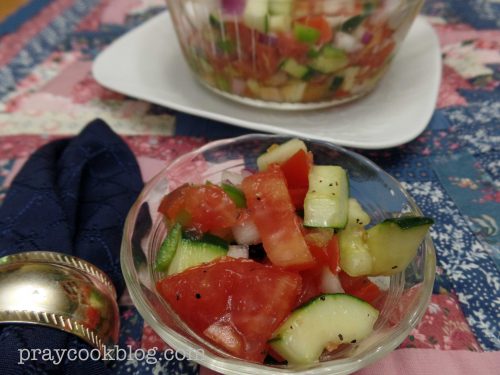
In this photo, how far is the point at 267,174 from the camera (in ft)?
2.43

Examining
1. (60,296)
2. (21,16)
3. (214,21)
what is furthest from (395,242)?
(21,16)

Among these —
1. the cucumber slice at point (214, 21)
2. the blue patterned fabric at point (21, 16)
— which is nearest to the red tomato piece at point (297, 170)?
the cucumber slice at point (214, 21)

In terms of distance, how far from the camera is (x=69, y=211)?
0.83 meters

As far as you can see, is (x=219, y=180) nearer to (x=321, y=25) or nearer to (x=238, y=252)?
(x=238, y=252)

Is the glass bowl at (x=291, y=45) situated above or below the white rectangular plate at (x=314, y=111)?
above

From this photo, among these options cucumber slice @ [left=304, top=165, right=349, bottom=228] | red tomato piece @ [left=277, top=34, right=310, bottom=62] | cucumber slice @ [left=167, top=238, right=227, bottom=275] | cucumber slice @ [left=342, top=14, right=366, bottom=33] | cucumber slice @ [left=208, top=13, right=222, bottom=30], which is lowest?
cucumber slice @ [left=167, top=238, right=227, bottom=275]

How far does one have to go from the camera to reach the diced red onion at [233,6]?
101cm

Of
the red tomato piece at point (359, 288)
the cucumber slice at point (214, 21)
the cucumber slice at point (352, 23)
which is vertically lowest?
the red tomato piece at point (359, 288)

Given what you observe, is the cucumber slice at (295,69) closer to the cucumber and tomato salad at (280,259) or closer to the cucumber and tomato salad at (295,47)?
the cucumber and tomato salad at (295,47)

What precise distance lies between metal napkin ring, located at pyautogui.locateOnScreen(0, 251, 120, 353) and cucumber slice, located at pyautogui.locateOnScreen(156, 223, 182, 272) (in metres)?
0.08

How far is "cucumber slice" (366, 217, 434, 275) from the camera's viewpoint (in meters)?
0.64

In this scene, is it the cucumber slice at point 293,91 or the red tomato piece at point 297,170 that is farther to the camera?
the cucumber slice at point 293,91

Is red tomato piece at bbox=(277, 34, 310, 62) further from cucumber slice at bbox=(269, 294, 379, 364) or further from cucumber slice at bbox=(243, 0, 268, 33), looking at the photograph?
cucumber slice at bbox=(269, 294, 379, 364)

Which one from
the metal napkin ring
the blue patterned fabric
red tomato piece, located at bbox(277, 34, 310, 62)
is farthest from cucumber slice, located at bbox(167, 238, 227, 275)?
the blue patterned fabric
